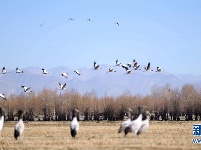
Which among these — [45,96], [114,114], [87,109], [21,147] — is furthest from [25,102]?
[21,147]

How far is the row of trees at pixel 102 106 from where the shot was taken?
11971 centimetres

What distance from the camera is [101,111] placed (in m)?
133

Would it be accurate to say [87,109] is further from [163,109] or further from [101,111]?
[163,109]

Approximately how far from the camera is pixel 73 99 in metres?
134

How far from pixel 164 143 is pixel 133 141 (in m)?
1.76

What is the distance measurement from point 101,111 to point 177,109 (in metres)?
23.4

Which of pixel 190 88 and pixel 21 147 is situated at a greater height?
pixel 190 88

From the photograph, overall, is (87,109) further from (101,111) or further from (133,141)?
(133,141)

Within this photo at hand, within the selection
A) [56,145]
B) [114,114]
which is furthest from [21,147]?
[114,114]

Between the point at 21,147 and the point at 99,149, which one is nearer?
the point at 99,149

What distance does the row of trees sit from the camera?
120m

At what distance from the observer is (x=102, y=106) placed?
134 metres

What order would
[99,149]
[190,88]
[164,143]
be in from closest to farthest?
[99,149]
[164,143]
[190,88]

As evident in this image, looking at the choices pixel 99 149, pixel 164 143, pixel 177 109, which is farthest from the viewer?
pixel 177 109
